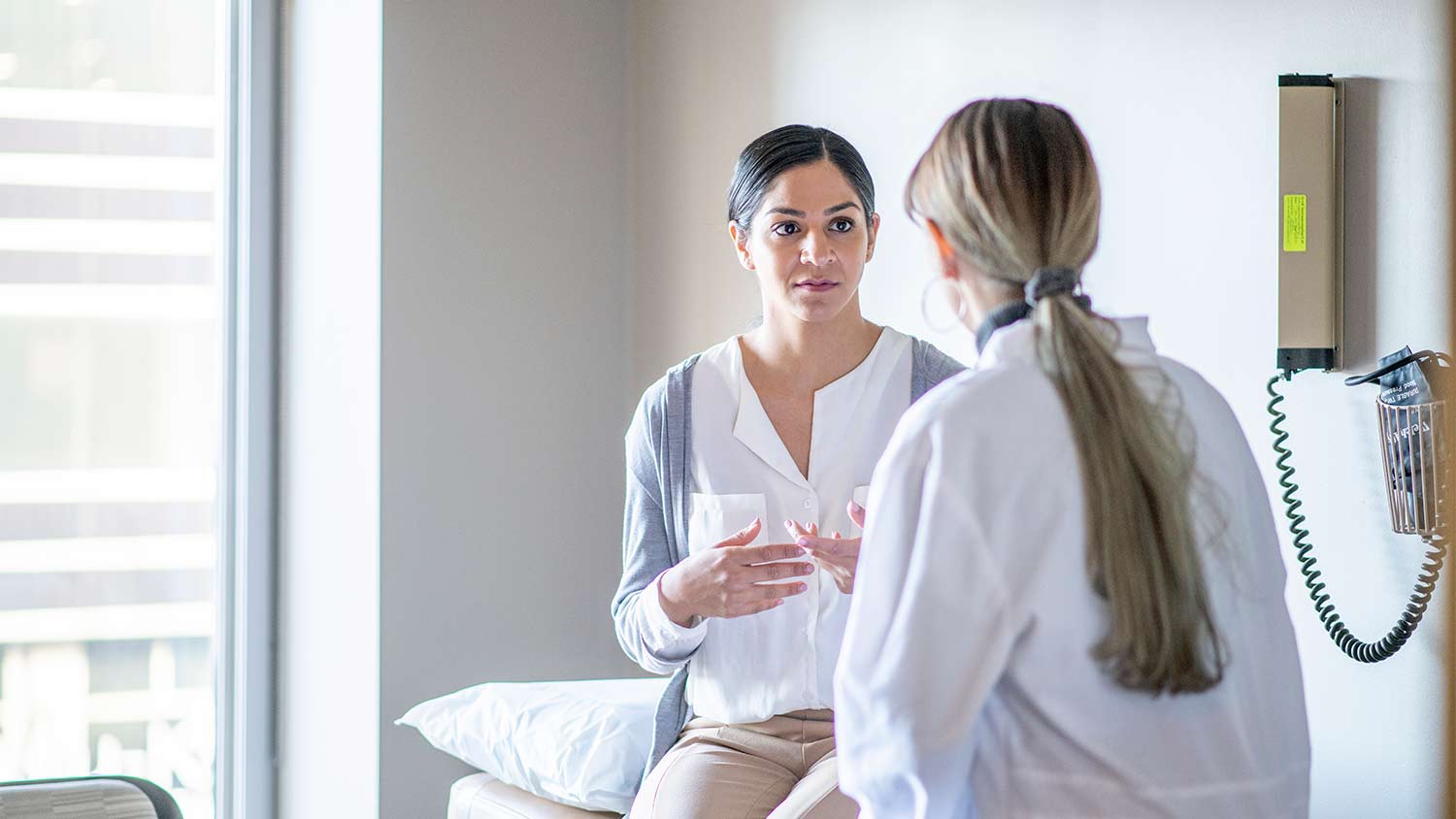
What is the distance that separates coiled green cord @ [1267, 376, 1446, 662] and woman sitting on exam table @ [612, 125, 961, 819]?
470mm

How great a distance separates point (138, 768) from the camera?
3217mm

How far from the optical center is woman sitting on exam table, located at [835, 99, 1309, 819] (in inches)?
42.3

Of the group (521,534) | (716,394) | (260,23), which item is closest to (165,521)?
(521,534)

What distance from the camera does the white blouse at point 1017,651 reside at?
1.08m

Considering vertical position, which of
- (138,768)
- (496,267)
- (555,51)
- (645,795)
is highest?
(555,51)

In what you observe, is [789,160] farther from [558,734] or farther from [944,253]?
[558,734]

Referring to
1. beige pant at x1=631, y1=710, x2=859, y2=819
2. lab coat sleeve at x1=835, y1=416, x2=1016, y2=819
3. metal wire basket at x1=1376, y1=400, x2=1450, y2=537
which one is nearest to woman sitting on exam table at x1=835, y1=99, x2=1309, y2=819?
lab coat sleeve at x1=835, y1=416, x2=1016, y2=819

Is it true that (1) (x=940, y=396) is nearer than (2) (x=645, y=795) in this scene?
Yes

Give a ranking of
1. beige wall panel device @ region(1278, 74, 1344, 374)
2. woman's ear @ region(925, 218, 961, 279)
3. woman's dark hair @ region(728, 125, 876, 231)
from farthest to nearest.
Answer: woman's dark hair @ region(728, 125, 876, 231) → beige wall panel device @ region(1278, 74, 1344, 374) → woman's ear @ region(925, 218, 961, 279)

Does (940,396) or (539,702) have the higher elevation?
(940,396)

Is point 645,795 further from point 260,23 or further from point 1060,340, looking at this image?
point 260,23

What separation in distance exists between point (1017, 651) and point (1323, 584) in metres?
0.73

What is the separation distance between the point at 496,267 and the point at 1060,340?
2085 millimetres

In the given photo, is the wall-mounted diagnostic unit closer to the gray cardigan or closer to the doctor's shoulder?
the gray cardigan
